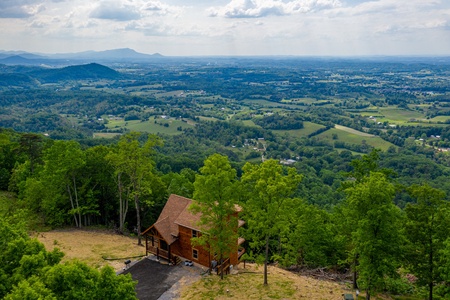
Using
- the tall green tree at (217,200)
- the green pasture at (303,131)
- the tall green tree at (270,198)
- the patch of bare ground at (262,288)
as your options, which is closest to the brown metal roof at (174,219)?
the tall green tree at (217,200)

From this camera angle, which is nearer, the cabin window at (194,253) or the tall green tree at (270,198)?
the tall green tree at (270,198)

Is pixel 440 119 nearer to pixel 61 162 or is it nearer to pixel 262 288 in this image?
pixel 262 288

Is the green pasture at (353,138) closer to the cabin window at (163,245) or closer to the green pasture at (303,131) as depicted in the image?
the green pasture at (303,131)

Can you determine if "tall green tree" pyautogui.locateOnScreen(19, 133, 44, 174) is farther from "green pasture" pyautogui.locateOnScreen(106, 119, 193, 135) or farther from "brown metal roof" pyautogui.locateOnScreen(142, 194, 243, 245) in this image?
"green pasture" pyautogui.locateOnScreen(106, 119, 193, 135)

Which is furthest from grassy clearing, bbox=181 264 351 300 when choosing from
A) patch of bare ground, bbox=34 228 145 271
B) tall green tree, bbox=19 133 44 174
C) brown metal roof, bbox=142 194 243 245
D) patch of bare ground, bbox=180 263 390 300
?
tall green tree, bbox=19 133 44 174

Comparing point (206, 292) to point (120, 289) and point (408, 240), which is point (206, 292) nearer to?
point (120, 289)

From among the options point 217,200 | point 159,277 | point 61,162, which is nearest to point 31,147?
point 61,162
